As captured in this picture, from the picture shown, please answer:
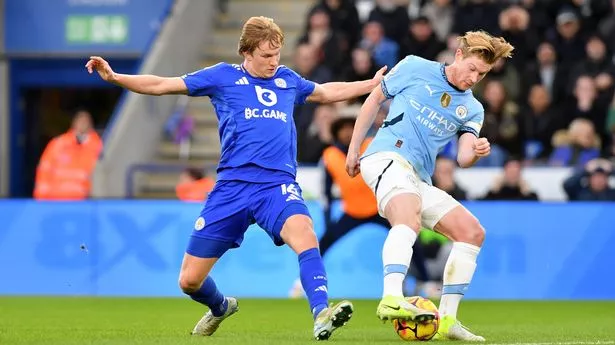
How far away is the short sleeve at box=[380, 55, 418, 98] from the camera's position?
10.5m

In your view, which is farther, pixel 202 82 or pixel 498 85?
pixel 498 85

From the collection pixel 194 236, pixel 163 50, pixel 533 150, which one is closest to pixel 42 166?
pixel 163 50

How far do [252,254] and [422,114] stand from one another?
741cm

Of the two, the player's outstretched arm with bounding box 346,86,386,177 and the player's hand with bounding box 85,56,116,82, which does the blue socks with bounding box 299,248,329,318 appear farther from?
the player's hand with bounding box 85,56,116,82

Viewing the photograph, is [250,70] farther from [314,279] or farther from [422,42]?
[422,42]

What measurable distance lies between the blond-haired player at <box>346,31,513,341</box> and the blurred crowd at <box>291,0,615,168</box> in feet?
27.4

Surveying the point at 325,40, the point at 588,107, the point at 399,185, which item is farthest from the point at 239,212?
the point at 325,40

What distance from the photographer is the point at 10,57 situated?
2584cm

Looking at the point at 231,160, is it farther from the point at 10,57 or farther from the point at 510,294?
the point at 10,57

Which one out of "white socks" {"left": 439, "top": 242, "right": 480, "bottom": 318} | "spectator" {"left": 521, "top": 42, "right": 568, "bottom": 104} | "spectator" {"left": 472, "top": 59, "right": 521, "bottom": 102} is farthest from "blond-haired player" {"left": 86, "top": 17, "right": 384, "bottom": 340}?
"spectator" {"left": 521, "top": 42, "right": 568, "bottom": 104}

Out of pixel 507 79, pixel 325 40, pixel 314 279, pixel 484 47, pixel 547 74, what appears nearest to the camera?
pixel 314 279

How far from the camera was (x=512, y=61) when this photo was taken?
20.2m

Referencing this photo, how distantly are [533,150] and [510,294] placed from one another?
9.53 ft

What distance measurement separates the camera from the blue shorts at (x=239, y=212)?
9.98 m
